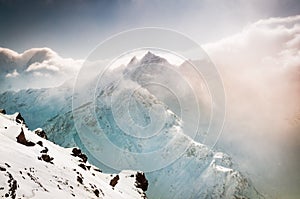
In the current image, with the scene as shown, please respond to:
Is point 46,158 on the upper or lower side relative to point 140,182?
lower

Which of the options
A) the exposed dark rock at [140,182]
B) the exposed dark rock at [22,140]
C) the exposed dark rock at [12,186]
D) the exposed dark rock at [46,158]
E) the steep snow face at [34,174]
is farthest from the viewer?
the exposed dark rock at [140,182]

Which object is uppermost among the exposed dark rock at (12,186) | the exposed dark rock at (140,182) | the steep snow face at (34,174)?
the exposed dark rock at (140,182)

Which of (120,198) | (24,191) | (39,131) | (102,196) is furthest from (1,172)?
(39,131)

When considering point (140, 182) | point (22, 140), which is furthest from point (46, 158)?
point (140, 182)

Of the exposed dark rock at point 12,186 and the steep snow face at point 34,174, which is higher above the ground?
the steep snow face at point 34,174

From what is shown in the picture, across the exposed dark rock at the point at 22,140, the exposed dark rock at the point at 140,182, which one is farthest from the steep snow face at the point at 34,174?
the exposed dark rock at the point at 140,182

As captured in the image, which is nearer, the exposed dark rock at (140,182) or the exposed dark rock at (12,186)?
the exposed dark rock at (12,186)

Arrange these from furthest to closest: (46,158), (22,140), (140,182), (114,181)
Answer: (140,182) < (114,181) < (22,140) < (46,158)

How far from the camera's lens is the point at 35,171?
5869 centimetres

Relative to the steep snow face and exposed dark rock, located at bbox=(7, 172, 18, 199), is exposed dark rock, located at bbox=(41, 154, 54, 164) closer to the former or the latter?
the steep snow face

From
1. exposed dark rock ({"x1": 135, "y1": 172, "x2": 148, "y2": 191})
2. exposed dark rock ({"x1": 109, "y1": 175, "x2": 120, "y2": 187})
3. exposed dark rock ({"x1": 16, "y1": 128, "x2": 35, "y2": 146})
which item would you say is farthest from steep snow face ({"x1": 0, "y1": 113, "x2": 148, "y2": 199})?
exposed dark rock ({"x1": 135, "y1": 172, "x2": 148, "y2": 191})

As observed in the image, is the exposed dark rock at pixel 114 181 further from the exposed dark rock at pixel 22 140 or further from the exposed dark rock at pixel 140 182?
the exposed dark rock at pixel 22 140

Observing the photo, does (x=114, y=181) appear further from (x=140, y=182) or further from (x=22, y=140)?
(x=22, y=140)

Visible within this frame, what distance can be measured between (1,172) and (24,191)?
391 centimetres
